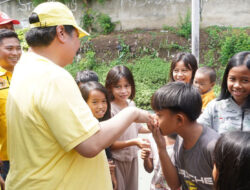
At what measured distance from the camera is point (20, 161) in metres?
1.37

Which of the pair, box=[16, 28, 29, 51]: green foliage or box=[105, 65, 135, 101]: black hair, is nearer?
box=[105, 65, 135, 101]: black hair

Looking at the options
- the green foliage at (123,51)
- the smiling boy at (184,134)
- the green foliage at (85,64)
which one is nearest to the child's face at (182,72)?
the smiling boy at (184,134)

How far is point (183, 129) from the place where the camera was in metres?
1.69

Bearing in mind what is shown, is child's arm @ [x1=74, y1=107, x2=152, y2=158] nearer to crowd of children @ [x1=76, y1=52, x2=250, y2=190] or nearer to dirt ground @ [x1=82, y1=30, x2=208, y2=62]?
crowd of children @ [x1=76, y1=52, x2=250, y2=190]

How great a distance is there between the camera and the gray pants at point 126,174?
2.50 metres

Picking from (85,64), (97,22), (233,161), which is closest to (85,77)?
(233,161)

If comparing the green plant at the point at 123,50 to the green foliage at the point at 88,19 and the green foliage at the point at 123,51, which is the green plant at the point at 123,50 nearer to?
the green foliage at the point at 123,51

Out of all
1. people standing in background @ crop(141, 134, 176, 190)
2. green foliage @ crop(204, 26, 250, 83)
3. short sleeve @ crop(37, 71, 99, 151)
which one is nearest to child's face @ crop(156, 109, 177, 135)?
people standing in background @ crop(141, 134, 176, 190)

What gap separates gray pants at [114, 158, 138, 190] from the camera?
2496mm

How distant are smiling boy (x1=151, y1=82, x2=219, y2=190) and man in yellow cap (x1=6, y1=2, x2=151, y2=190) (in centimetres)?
28

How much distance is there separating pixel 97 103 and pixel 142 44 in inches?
298

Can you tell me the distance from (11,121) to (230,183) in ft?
3.54

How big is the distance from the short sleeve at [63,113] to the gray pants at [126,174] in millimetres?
1322

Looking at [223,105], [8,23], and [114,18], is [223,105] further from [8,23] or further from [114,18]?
[114,18]
